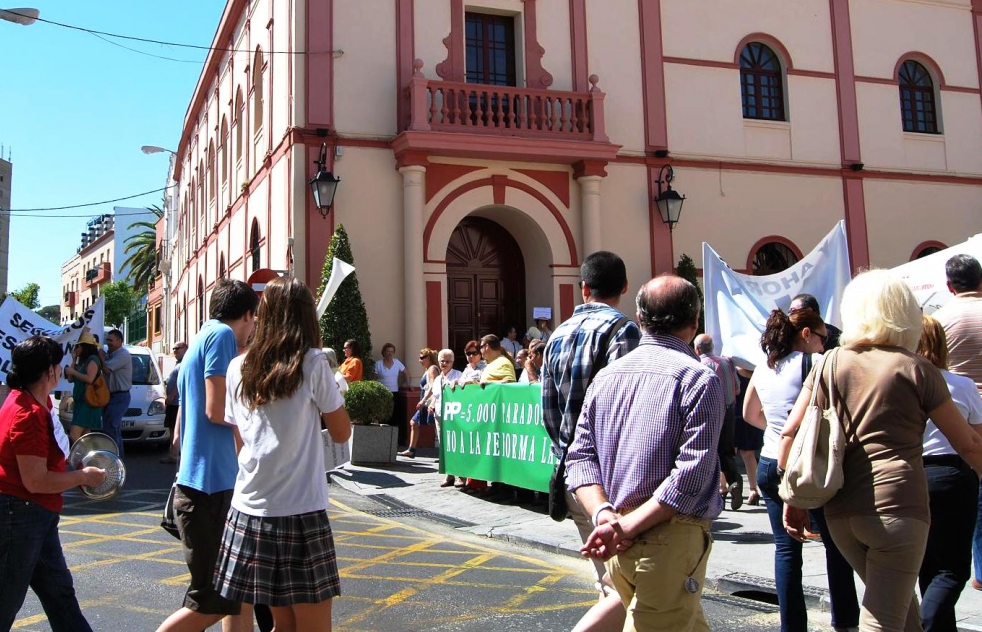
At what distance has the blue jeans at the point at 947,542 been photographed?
4.04 meters

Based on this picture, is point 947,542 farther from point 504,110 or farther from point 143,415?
point 504,110

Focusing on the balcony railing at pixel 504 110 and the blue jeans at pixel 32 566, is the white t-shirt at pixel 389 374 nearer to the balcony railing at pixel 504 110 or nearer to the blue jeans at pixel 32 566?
the balcony railing at pixel 504 110

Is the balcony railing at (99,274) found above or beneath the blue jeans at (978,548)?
above

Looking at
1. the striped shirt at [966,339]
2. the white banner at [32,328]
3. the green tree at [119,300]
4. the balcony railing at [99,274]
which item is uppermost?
the balcony railing at [99,274]

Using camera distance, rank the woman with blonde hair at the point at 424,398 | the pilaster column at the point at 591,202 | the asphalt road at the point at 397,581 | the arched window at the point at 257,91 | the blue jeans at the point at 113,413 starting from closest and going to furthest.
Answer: the asphalt road at the point at 397,581 → the blue jeans at the point at 113,413 → the woman with blonde hair at the point at 424,398 → the pilaster column at the point at 591,202 → the arched window at the point at 257,91

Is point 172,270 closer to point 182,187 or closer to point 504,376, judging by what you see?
point 182,187

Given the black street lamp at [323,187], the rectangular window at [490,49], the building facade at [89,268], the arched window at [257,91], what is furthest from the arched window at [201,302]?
the building facade at [89,268]

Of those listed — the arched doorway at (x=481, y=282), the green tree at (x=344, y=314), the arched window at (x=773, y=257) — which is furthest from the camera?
the arched window at (x=773, y=257)

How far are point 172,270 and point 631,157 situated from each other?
28.0 metres

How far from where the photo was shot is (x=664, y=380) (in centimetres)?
315

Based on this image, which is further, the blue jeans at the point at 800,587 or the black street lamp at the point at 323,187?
the black street lamp at the point at 323,187

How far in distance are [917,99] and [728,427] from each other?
584 inches

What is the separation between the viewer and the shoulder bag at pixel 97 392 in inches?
459

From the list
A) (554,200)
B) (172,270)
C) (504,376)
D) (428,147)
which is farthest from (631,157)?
(172,270)
